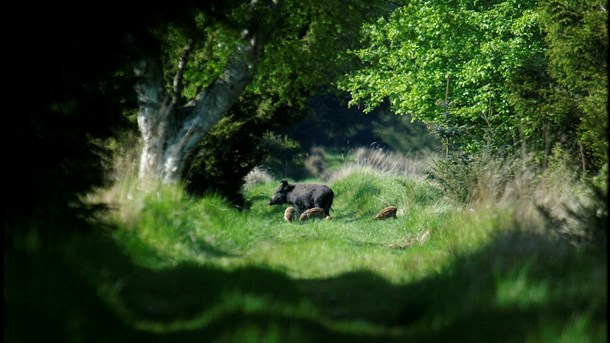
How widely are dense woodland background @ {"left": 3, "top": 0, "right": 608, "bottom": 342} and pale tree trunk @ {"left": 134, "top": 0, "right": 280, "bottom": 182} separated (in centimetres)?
7

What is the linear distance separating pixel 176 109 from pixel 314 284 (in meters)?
6.82

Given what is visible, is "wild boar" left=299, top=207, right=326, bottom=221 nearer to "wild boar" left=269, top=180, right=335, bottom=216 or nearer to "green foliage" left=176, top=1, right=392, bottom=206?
"wild boar" left=269, top=180, right=335, bottom=216

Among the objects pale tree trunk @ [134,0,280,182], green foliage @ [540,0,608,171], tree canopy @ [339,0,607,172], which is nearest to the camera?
pale tree trunk @ [134,0,280,182]

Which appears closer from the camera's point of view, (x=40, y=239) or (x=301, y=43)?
(x=40, y=239)

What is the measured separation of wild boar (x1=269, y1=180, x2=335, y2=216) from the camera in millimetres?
21000

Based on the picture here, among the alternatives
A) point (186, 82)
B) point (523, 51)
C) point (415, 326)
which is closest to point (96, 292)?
point (415, 326)

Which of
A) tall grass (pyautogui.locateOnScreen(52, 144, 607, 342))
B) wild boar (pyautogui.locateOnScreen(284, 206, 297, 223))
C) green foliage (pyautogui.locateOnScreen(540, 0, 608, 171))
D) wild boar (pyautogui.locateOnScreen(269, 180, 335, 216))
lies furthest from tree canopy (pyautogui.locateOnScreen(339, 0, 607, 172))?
tall grass (pyautogui.locateOnScreen(52, 144, 607, 342))

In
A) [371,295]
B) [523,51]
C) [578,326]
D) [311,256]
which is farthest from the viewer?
[523,51]

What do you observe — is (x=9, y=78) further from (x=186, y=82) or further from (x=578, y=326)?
(x=186, y=82)

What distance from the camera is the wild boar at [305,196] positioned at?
21000mm

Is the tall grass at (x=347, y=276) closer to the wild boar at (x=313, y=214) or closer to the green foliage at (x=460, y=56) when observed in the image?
the wild boar at (x=313, y=214)

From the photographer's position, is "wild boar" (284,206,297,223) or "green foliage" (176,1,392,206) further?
"wild boar" (284,206,297,223)

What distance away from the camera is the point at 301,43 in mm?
15477

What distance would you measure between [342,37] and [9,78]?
443 inches
